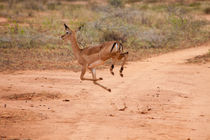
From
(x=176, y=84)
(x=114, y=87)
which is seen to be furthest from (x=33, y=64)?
(x=176, y=84)

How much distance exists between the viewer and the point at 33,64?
45.2ft

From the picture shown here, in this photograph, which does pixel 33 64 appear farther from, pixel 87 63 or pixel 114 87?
pixel 87 63

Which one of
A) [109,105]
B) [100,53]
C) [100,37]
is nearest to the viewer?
[100,53]

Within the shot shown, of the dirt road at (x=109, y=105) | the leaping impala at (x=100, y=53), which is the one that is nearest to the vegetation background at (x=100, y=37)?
the dirt road at (x=109, y=105)

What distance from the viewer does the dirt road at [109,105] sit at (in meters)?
6.97

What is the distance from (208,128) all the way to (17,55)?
9.89m

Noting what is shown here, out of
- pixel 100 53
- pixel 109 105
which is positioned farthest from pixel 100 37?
pixel 100 53

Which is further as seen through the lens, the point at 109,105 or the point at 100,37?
the point at 100,37

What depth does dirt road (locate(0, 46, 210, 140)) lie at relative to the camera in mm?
6969

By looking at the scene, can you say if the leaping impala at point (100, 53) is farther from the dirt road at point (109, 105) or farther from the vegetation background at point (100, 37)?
the vegetation background at point (100, 37)

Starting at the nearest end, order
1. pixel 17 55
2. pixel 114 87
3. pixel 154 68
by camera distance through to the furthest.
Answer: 1. pixel 114 87
2. pixel 154 68
3. pixel 17 55

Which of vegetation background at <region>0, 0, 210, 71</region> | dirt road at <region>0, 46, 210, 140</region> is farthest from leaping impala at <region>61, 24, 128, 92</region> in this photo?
vegetation background at <region>0, 0, 210, 71</region>

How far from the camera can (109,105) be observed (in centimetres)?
882

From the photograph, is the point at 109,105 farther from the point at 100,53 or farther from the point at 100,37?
the point at 100,37
